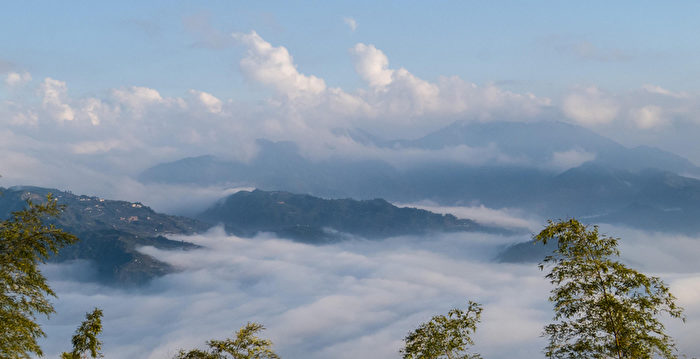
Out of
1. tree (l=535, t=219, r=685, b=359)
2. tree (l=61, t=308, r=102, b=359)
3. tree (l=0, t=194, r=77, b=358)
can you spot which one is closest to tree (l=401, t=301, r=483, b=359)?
tree (l=535, t=219, r=685, b=359)

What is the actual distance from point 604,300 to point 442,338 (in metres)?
12.3

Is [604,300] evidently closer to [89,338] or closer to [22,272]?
[22,272]

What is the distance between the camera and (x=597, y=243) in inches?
1025

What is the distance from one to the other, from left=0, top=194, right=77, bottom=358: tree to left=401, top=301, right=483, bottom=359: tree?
77.5 ft

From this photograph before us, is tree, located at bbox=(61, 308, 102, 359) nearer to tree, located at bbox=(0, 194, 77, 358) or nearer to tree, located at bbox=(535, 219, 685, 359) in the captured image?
tree, located at bbox=(0, 194, 77, 358)

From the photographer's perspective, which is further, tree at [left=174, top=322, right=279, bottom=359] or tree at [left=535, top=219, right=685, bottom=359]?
tree at [left=174, top=322, right=279, bottom=359]

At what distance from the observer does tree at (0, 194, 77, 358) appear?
25062 millimetres

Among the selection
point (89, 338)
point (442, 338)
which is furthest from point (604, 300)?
point (89, 338)

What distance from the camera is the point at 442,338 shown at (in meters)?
34.7

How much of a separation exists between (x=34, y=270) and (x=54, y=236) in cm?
202

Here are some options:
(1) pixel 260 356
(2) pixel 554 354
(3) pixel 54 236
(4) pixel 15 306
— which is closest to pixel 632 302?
(2) pixel 554 354

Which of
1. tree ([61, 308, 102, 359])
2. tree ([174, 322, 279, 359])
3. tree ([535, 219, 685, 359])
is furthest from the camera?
tree ([61, 308, 102, 359])

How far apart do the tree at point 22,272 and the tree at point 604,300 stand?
2702 cm

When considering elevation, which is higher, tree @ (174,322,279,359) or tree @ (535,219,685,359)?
tree @ (535,219,685,359)
